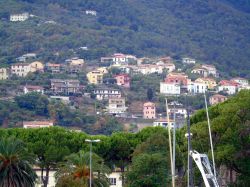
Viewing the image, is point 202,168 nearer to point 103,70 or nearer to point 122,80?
point 122,80

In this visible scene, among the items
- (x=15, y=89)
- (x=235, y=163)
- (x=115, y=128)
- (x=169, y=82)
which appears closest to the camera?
(x=235, y=163)

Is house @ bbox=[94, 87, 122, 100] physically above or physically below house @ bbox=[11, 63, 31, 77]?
below

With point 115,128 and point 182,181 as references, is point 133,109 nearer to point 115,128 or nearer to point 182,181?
point 115,128

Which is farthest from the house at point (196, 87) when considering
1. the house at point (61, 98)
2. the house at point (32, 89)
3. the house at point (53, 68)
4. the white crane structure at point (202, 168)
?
the white crane structure at point (202, 168)

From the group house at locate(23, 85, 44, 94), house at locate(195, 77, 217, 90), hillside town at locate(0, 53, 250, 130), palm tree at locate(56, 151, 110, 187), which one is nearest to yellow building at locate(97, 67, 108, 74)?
hillside town at locate(0, 53, 250, 130)

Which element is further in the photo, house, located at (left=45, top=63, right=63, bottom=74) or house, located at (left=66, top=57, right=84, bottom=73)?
house, located at (left=66, top=57, right=84, bottom=73)

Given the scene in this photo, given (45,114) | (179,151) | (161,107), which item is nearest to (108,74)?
(161,107)

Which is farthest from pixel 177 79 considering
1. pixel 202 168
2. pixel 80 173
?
pixel 202 168

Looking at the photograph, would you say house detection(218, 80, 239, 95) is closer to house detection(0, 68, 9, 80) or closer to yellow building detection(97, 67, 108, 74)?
yellow building detection(97, 67, 108, 74)
